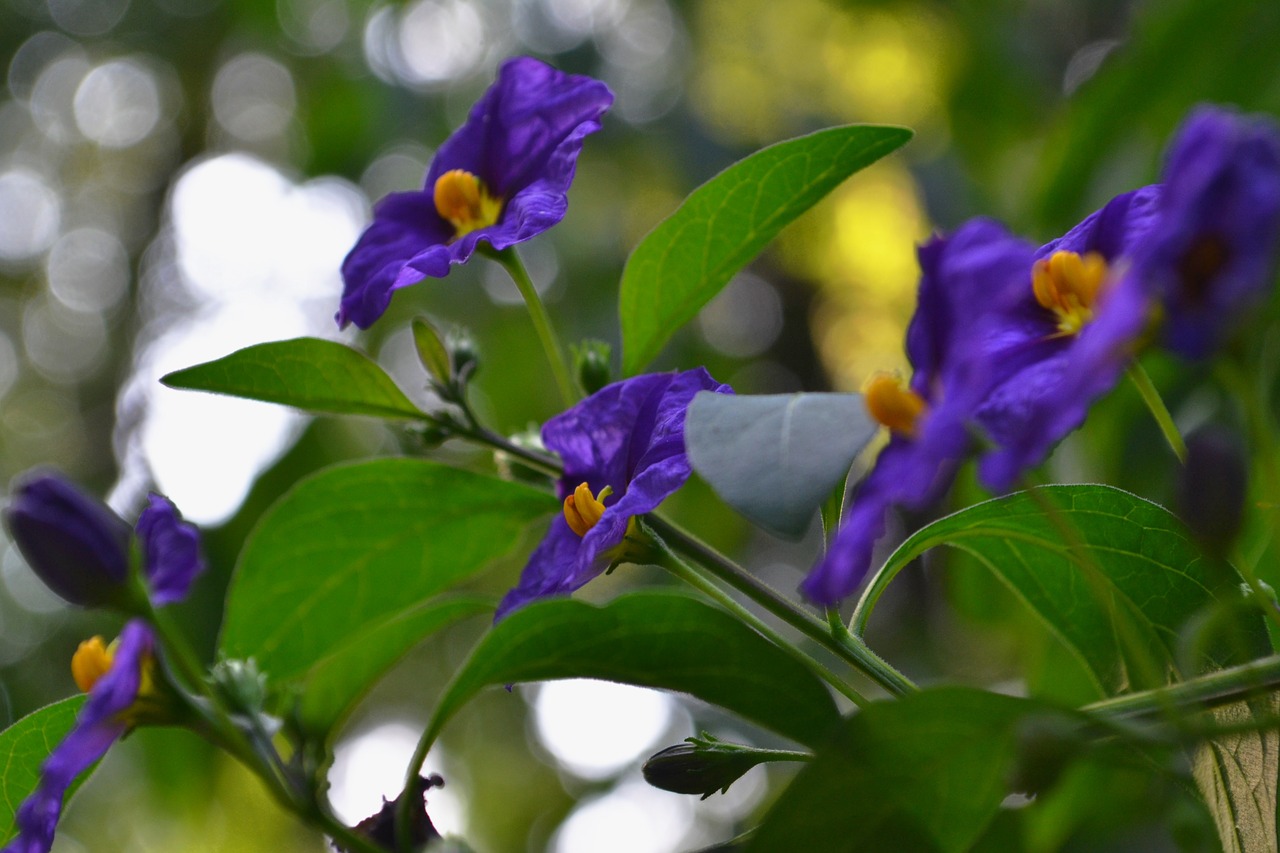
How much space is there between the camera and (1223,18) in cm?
201

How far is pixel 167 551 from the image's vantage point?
3.04ft

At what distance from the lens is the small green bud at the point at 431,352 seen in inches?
45.1

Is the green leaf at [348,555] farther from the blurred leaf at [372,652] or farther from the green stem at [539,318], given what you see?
the green stem at [539,318]

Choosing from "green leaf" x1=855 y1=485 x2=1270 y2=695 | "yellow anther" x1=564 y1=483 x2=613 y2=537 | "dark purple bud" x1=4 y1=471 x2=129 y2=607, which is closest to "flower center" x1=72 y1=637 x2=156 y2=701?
"dark purple bud" x1=4 y1=471 x2=129 y2=607

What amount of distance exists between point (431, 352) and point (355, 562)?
25 centimetres

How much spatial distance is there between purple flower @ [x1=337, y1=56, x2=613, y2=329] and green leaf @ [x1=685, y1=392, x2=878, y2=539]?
0.37 m

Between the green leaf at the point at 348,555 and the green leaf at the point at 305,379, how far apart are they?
0.29 feet

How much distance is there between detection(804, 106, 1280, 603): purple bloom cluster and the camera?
0.58 meters

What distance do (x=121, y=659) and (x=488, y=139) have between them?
27.4 inches

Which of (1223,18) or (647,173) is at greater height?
(1223,18)

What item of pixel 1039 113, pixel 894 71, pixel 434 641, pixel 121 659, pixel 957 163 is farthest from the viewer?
pixel 434 641

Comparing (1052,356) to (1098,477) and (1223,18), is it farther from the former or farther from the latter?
(1223,18)

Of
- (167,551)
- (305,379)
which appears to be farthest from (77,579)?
(305,379)

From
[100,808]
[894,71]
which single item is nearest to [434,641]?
[100,808]
